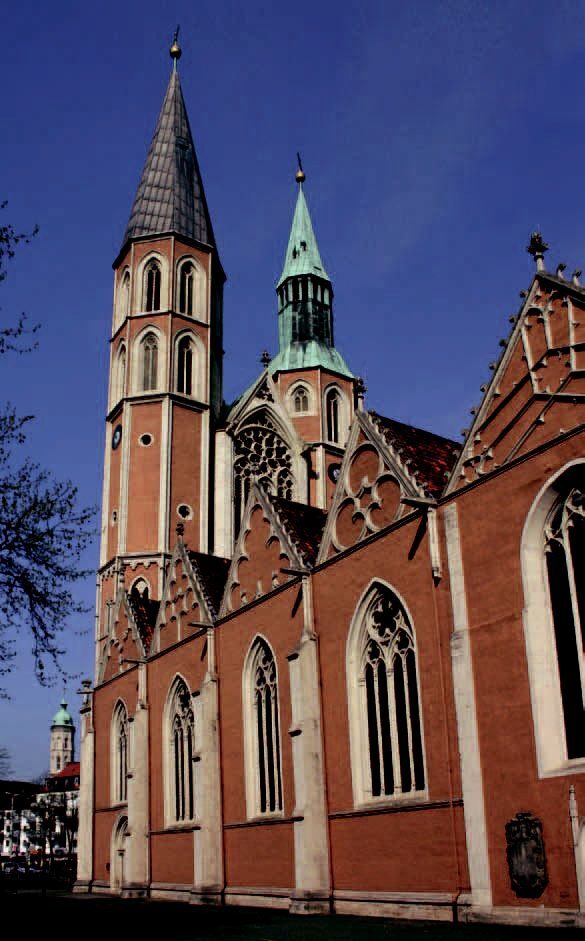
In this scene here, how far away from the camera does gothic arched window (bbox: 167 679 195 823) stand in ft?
97.6

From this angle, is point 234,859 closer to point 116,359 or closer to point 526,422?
point 526,422

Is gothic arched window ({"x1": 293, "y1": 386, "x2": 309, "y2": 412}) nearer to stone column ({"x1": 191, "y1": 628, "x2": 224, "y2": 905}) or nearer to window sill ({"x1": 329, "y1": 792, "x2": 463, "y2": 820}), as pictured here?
stone column ({"x1": 191, "y1": 628, "x2": 224, "y2": 905})

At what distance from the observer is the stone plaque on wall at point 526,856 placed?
15.9 m

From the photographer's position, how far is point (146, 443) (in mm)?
46844

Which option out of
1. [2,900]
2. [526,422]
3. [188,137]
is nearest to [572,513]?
[526,422]

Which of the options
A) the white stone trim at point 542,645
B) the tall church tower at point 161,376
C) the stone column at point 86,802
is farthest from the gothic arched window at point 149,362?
the white stone trim at point 542,645

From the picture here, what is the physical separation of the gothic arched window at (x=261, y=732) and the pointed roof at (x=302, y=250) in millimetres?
40256

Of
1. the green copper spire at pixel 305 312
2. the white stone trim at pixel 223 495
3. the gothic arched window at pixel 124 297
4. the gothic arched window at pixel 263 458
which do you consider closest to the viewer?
the white stone trim at pixel 223 495

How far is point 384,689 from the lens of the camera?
69.7 feet

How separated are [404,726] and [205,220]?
39.9 meters

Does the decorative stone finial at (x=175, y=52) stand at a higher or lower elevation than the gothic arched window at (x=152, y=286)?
higher

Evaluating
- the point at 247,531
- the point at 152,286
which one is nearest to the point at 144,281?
the point at 152,286

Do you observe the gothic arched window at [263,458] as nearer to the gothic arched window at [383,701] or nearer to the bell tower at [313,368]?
the bell tower at [313,368]

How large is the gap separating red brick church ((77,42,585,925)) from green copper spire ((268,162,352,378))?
2524 cm
